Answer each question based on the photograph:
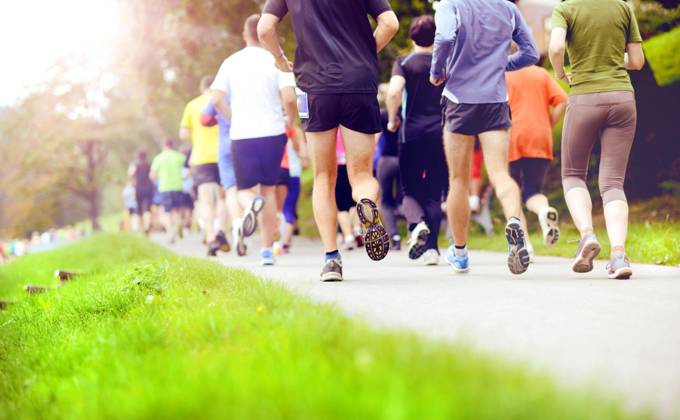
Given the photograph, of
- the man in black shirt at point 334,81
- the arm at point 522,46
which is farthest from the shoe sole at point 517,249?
the arm at point 522,46

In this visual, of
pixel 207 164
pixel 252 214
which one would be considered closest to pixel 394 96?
pixel 252 214

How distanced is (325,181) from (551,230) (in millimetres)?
2175

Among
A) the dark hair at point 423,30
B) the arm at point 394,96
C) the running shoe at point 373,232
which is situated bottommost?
the running shoe at point 373,232

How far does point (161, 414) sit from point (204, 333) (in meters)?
1.33

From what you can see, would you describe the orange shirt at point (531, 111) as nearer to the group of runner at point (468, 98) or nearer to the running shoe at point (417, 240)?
the group of runner at point (468, 98)

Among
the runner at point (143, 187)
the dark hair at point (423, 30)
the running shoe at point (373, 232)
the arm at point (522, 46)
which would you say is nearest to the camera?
the running shoe at point (373, 232)

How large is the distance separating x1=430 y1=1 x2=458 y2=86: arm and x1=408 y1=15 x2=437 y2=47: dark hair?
1.80 meters

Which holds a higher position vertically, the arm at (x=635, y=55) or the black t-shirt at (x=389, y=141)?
the arm at (x=635, y=55)

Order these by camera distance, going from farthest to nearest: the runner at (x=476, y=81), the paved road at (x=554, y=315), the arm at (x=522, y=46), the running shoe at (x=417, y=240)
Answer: the running shoe at (x=417, y=240), the arm at (x=522, y=46), the runner at (x=476, y=81), the paved road at (x=554, y=315)

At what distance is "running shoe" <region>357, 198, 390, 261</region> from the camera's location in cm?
602

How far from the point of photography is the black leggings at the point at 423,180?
29.0 ft

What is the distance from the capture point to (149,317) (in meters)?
4.96

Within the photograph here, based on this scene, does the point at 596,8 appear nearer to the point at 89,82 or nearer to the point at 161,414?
the point at 161,414

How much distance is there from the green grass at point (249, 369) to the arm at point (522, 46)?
8.96ft
